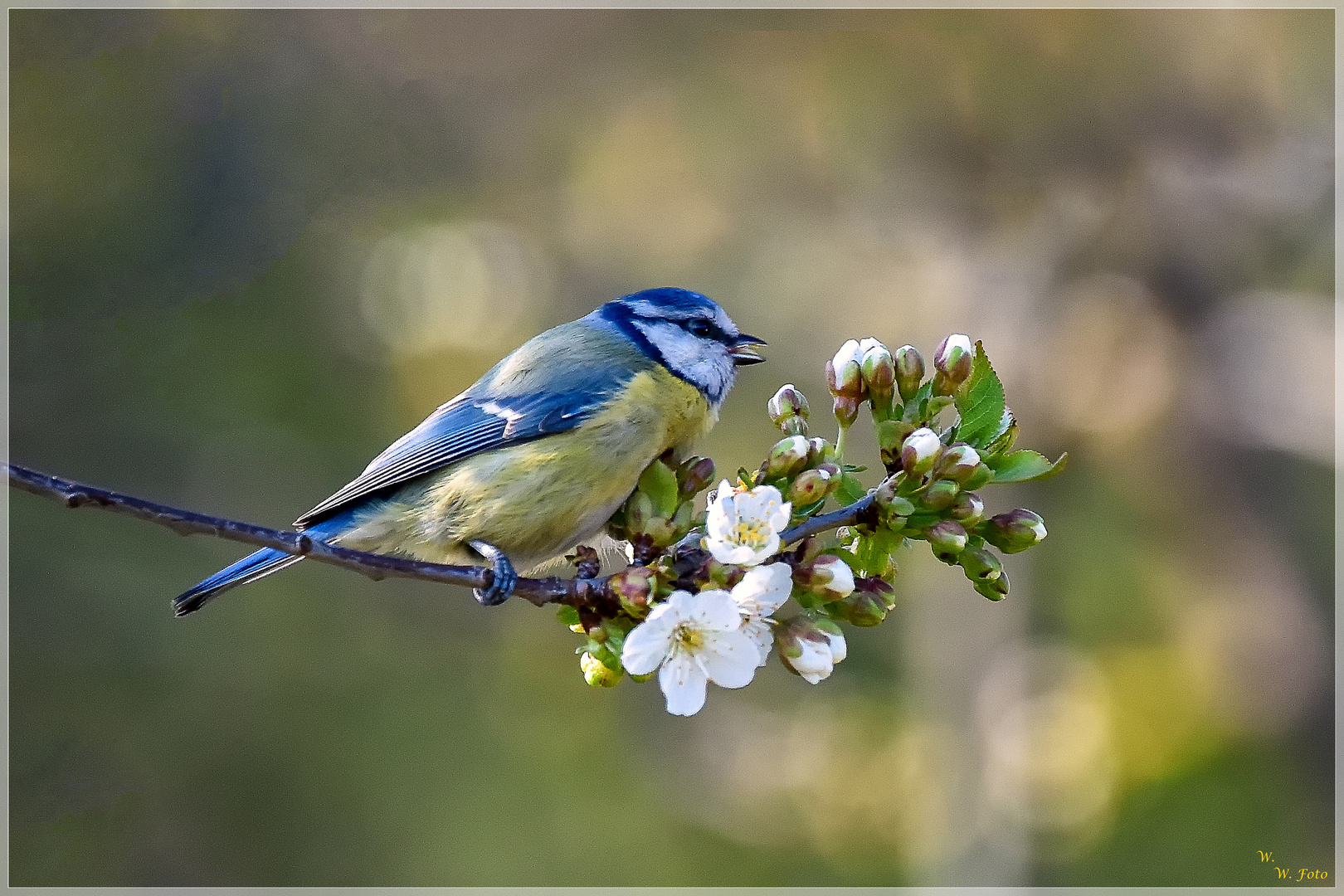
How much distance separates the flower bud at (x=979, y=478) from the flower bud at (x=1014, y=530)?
0.09 metres

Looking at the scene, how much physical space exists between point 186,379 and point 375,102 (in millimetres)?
2751

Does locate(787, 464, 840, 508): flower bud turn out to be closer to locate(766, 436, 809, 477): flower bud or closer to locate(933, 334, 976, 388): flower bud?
locate(766, 436, 809, 477): flower bud

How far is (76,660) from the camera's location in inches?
237

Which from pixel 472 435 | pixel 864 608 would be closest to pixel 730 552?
pixel 864 608

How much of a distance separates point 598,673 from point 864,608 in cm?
43

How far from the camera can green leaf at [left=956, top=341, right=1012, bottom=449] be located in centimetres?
179

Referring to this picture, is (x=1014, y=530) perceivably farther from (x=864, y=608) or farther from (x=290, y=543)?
(x=290, y=543)

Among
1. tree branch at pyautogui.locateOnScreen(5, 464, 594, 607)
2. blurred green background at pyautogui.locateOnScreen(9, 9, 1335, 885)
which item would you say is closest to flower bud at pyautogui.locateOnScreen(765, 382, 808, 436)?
tree branch at pyautogui.locateOnScreen(5, 464, 594, 607)

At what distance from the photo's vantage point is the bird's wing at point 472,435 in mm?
2529

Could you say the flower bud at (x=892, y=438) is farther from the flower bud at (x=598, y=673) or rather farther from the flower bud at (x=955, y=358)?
the flower bud at (x=598, y=673)

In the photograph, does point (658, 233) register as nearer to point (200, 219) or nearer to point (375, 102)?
point (375, 102)

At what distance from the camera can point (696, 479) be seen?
205cm

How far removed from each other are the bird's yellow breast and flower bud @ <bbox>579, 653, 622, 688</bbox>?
693mm

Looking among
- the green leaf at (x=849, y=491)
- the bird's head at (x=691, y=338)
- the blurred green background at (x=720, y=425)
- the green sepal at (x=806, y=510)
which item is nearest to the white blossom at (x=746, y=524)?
the green sepal at (x=806, y=510)
